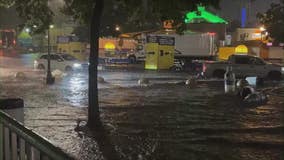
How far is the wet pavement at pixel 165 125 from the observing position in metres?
10.6

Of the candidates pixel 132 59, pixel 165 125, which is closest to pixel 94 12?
pixel 165 125

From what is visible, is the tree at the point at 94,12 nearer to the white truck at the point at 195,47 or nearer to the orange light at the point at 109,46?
the white truck at the point at 195,47

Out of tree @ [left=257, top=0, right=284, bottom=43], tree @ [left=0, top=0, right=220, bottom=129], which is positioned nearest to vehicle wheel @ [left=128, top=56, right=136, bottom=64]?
tree @ [left=257, top=0, right=284, bottom=43]

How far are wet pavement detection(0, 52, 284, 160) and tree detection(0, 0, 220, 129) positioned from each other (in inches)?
37.9

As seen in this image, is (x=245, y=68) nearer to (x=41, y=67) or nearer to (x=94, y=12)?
(x=41, y=67)

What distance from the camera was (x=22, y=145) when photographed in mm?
5387

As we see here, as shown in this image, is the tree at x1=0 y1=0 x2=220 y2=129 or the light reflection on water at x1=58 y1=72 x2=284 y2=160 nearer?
the light reflection on water at x1=58 y1=72 x2=284 y2=160

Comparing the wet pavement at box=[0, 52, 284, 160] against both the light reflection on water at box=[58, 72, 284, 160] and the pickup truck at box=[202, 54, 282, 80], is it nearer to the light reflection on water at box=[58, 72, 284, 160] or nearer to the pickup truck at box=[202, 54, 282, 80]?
the light reflection on water at box=[58, 72, 284, 160]

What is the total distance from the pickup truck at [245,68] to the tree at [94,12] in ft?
71.5

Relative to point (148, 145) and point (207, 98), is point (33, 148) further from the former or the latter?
point (207, 98)

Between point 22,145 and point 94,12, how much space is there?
8335mm

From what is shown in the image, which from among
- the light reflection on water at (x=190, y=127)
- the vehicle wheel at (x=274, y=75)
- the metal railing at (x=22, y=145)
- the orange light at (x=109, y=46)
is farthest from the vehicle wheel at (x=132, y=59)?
the metal railing at (x=22, y=145)

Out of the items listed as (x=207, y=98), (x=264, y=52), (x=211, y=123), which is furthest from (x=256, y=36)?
(x=211, y=123)

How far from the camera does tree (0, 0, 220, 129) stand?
42.8ft
